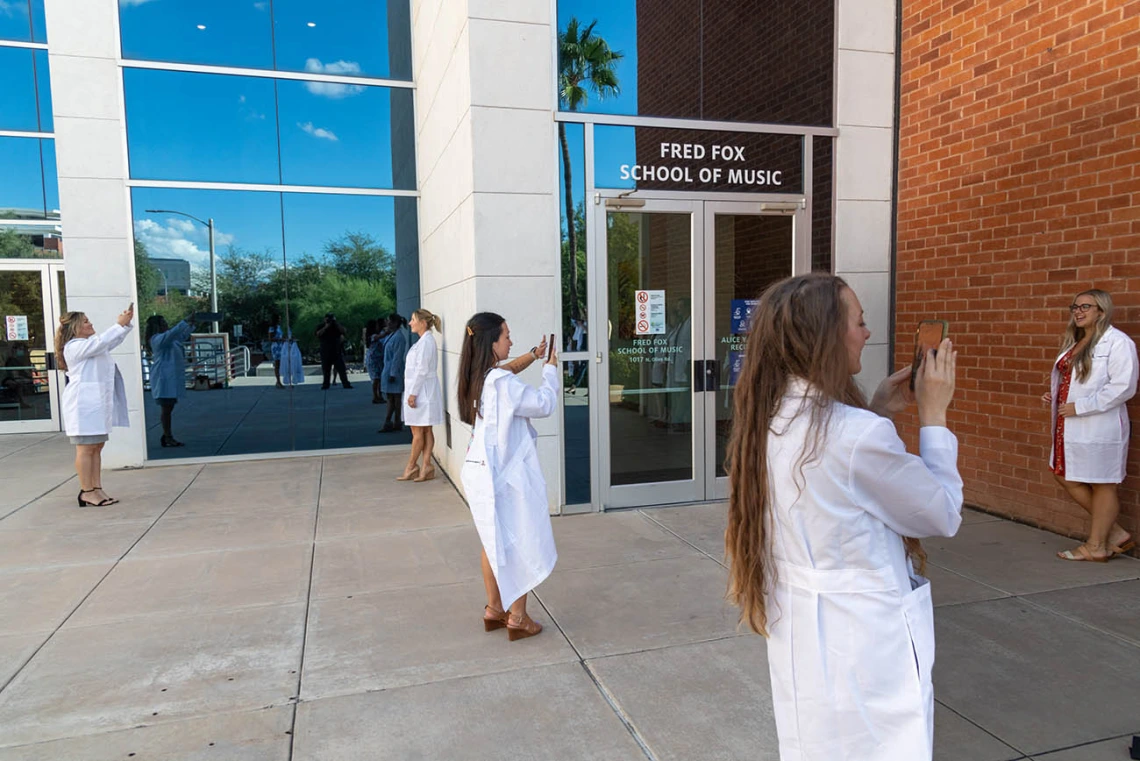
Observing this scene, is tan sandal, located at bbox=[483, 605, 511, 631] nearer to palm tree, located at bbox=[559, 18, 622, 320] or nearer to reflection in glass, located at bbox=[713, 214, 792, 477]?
palm tree, located at bbox=[559, 18, 622, 320]

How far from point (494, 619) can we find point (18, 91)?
43.2 ft

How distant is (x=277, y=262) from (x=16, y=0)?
23.4 ft

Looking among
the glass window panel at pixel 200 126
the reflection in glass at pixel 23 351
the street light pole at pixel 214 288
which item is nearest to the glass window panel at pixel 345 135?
the glass window panel at pixel 200 126

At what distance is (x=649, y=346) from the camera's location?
21.6 feet

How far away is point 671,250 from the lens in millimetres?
6578

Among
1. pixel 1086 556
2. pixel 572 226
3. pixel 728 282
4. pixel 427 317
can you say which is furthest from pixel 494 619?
pixel 427 317

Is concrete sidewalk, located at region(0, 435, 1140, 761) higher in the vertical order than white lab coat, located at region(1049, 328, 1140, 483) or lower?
lower

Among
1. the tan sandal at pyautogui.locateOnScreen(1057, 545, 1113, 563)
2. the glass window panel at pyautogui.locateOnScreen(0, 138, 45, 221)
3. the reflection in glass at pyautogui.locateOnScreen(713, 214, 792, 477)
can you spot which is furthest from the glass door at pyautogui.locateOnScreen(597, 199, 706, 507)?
the glass window panel at pyautogui.locateOnScreen(0, 138, 45, 221)

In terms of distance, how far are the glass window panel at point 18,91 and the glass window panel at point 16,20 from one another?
0.71ft

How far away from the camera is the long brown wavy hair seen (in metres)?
1.79

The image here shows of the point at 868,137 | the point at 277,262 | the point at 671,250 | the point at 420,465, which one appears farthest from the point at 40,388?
the point at 868,137

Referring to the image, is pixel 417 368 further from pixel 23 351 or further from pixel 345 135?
pixel 23 351

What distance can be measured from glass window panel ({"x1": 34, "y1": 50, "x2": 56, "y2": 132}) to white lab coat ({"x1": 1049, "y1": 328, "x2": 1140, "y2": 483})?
14674 mm

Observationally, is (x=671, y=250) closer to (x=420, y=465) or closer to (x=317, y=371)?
(x=420, y=465)
